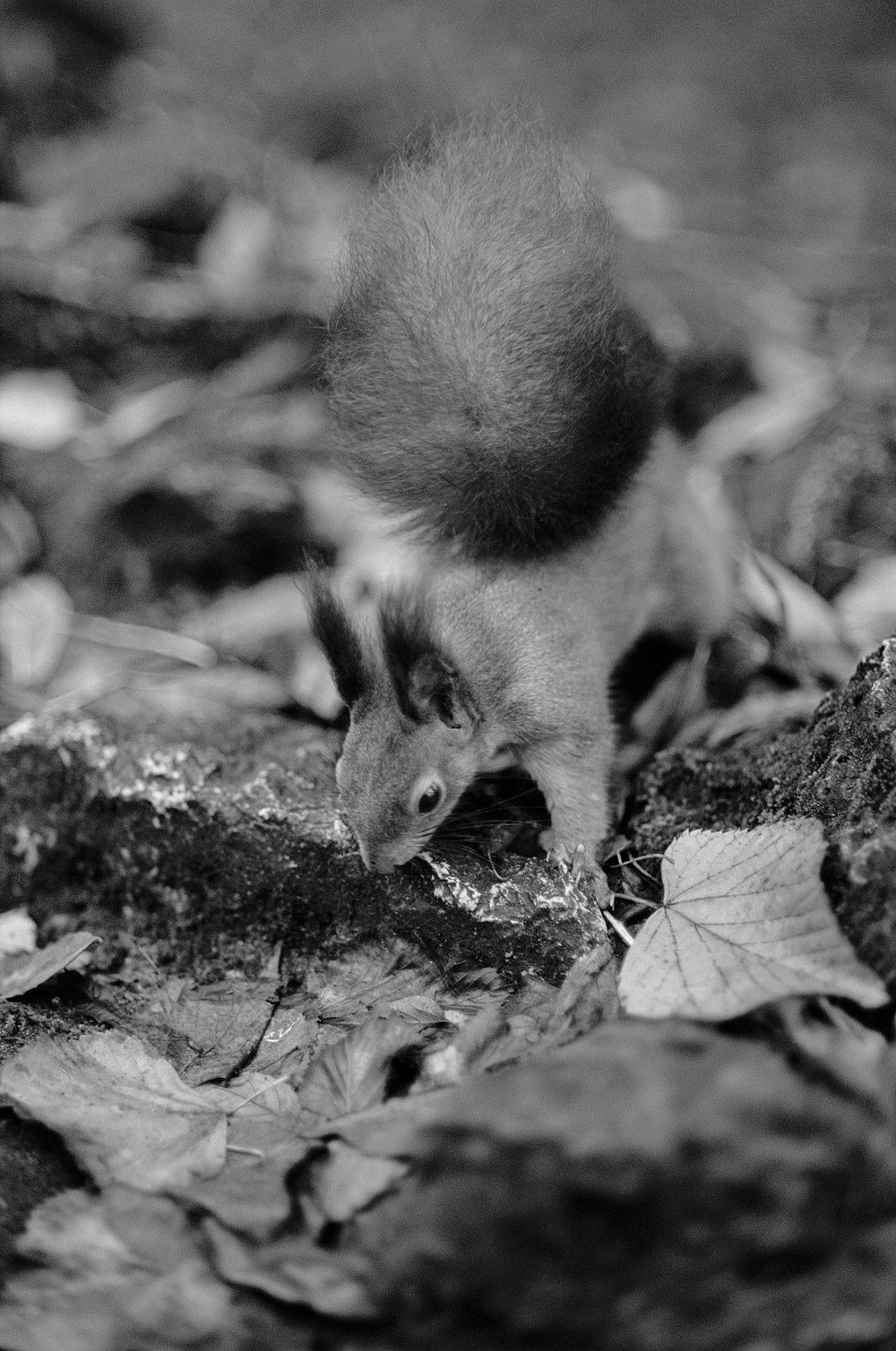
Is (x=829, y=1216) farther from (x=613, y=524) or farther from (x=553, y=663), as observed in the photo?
(x=613, y=524)

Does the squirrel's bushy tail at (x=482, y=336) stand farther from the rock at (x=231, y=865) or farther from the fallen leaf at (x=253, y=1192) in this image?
the fallen leaf at (x=253, y=1192)

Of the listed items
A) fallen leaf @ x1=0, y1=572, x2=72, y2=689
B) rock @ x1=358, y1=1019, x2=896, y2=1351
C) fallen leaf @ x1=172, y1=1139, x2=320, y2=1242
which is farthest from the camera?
fallen leaf @ x1=0, y1=572, x2=72, y2=689

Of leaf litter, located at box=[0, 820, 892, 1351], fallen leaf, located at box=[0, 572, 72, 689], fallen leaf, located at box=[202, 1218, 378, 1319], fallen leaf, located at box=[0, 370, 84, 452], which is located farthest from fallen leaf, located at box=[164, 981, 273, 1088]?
fallen leaf, located at box=[0, 370, 84, 452]

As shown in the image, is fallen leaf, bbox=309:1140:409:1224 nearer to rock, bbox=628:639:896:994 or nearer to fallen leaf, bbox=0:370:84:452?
rock, bbox=628:639:896:994

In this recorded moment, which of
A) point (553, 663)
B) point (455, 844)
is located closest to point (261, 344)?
point (553, 663)

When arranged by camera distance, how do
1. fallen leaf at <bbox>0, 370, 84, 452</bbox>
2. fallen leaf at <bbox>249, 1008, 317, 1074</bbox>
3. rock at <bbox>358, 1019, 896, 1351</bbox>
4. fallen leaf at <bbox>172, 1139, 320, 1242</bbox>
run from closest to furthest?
1. rock at <bbox>358, 1019, 896, 1351</bbox>
2. fallen leaf at <bbox>172, 1139, 320, 1242</bbox>
3. fallen leaf at <bbox>249, 1008, 317, 1074</bbox>
4. fallen leaf at <bbox>0, 370, 84, 452</bbox>

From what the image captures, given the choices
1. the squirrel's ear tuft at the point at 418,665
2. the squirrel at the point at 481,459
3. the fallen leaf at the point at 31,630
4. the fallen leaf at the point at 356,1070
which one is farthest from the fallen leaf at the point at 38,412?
the fallen leaf at the point at 356,1070
